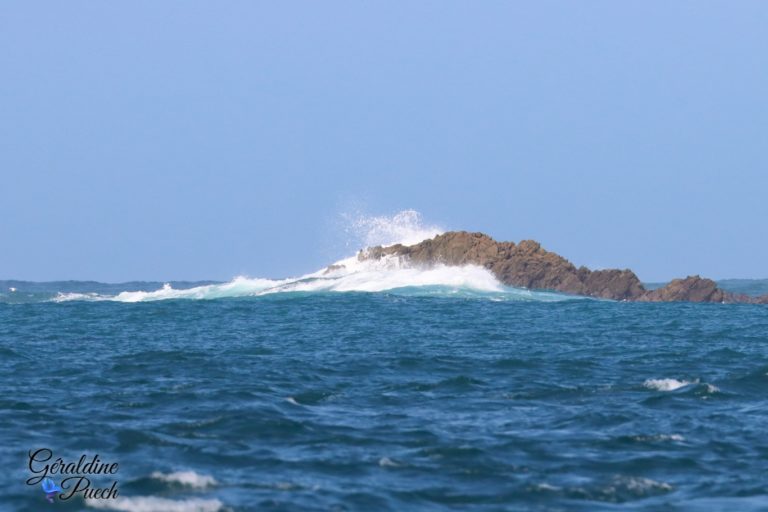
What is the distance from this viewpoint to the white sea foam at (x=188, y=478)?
43.3ft

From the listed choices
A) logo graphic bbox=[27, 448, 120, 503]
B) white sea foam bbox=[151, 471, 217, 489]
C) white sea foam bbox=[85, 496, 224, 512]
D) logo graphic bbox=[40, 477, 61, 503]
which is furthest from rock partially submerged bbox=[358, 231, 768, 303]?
white sea foam bbox=[85, 496, 224, 512]

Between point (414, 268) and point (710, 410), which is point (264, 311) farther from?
point (710, 410)

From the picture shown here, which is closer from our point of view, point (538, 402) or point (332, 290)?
point (538, 402)

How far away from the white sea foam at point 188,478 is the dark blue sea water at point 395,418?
27 mm

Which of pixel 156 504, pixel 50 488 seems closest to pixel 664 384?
pixel 156 504

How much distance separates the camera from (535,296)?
213ft

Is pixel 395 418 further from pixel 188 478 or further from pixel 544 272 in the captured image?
pixel 544 272

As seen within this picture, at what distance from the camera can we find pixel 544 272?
74062mm

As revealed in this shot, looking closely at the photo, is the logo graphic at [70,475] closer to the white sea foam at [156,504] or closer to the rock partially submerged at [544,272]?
the white sea foam at [156,504]

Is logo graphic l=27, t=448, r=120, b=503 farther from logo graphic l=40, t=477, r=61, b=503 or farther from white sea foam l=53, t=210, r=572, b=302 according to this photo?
white sea foam l=53, t=210, r=572, b=302

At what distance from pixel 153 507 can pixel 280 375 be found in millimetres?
11476

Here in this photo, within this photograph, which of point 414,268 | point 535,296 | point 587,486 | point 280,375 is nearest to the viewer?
point 587,486

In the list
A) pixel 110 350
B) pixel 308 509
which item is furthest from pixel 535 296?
pixel 308 509

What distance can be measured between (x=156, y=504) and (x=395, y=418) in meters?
6.29
